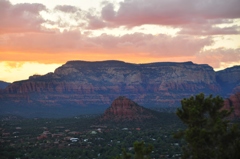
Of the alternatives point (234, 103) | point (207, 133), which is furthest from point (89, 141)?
point (207, 133)

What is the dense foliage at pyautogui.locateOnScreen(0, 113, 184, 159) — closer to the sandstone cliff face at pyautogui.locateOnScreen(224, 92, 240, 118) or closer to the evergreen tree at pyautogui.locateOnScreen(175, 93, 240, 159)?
the sandstone cliff face at pyautogui.locateOnScreen(224, 92, 240, 118)

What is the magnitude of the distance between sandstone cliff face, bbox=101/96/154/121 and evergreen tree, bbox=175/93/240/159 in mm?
77868

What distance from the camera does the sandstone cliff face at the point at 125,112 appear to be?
11269 centimetres

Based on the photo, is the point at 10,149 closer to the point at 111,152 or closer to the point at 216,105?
the point at 111,152

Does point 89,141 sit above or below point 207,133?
below

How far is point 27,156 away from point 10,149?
6.18 metres

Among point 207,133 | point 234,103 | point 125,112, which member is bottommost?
point 125,112

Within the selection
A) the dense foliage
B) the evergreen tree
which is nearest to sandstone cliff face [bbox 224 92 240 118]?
the dense foliage

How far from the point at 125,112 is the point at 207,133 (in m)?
83.1

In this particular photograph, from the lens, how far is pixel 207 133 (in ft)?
103

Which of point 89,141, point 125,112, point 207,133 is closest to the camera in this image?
point 207,133

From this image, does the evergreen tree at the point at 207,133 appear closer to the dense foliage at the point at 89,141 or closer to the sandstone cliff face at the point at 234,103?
the dense foliage at the point at 89,141

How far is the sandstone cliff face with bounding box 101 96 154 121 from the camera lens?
113 metres

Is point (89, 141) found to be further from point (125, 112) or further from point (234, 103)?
point (234, 103)
